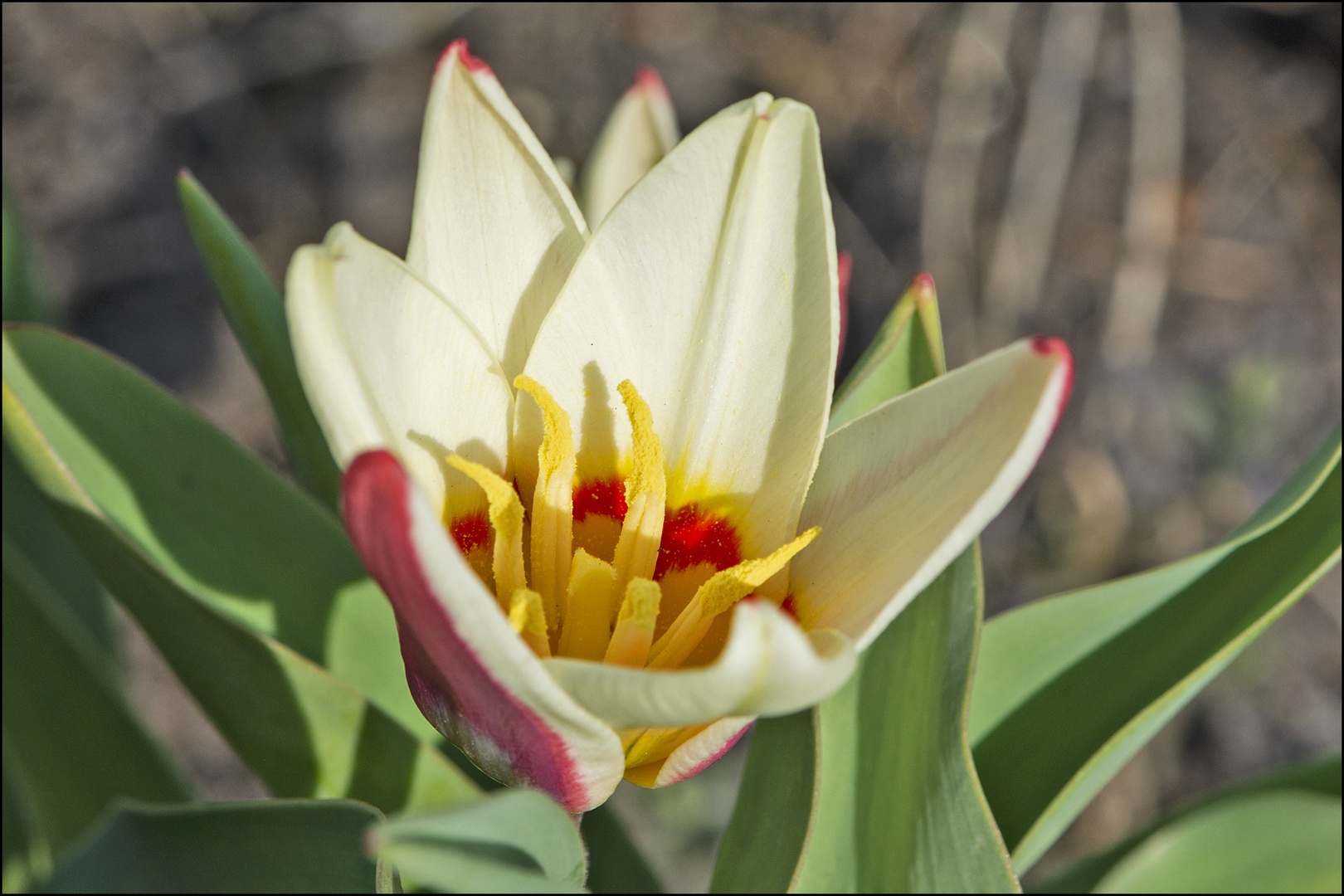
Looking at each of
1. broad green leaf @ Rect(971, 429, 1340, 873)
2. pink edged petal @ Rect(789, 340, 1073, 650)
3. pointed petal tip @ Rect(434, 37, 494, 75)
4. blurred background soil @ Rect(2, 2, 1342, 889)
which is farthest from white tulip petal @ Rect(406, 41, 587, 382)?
blurred background soil @ Rect(2, 2, 1342, 889)

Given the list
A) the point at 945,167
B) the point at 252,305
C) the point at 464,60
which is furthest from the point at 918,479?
the point at 945,167

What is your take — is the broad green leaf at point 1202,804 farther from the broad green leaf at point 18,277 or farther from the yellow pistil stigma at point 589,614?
the broad green leaf at point 18,277

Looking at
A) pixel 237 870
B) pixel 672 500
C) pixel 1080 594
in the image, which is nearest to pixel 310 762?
pixel 237 870

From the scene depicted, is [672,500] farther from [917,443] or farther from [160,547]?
[160,547]

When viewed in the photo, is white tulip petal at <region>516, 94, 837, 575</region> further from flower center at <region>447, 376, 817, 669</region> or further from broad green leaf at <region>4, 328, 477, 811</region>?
broad green leaf at <region>4, 328, 477, 811</region>

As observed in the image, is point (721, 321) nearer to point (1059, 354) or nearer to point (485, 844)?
point (1059, 354)

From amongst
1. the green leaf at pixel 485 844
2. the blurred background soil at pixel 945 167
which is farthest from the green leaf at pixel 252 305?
the blurred background soil at pixel 945 167
